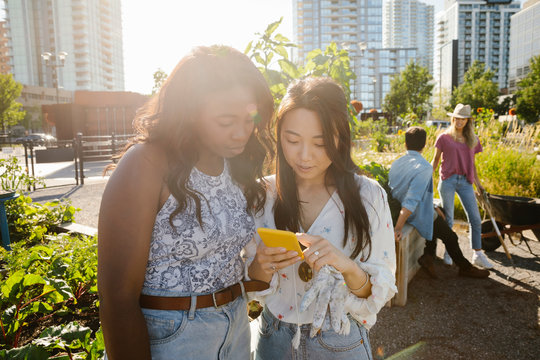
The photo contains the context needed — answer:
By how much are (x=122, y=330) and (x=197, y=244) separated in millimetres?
325

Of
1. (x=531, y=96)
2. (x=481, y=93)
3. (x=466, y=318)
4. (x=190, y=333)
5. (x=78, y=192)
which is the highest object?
(x=481, y=93)

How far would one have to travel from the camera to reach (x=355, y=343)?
1.42m

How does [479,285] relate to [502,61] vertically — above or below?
below

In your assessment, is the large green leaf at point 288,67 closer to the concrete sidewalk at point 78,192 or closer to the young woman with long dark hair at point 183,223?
the young woman with long dark hair at point 183,223

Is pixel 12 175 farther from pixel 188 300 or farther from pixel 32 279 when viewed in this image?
pixel 188 300

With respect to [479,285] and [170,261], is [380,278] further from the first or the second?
[479,285]

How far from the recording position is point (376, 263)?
4.76 feet

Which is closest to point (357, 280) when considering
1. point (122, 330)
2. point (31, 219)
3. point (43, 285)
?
point (122, 330)

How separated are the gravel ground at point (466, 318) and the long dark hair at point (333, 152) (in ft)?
6.80

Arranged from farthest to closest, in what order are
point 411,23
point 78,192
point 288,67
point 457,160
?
point 411,23, point 78,192, point 457,160, point 288,67

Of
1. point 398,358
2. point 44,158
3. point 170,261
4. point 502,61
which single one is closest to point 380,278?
point 170,261

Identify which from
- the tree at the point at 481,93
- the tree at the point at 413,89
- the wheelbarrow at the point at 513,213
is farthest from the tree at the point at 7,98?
the tree at the point at 481,93

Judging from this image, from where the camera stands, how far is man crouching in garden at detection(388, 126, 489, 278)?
3.96m

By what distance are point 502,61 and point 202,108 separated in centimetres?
14092
